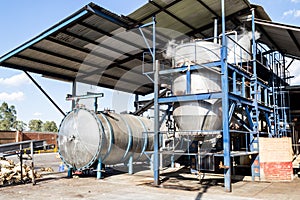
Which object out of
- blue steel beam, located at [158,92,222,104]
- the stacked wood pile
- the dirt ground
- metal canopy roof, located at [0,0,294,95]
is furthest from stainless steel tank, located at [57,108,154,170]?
metal canopy roof, located at [0,0,294,95]

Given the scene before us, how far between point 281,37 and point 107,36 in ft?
29.3

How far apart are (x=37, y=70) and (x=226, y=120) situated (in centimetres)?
1159

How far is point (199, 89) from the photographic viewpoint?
10.8 metres

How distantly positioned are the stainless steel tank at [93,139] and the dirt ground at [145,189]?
3.15 ft

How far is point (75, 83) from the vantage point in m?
18.3

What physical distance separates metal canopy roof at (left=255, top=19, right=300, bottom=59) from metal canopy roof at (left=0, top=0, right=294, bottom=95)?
78 cm

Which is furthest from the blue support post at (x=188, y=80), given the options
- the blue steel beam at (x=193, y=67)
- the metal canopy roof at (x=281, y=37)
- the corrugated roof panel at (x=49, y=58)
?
the corrugated roof panel at (x=49, y=58)

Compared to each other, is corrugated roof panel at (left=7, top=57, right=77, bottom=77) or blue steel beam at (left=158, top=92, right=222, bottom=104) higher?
corrugated roof panel at (left=7, top=57, right=77, bottom=77)

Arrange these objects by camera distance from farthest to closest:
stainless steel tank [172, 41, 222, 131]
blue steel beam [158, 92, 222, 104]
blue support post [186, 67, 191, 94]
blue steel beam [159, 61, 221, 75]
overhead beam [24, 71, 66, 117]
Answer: overhead beam [24, 71, 66, 117]
blue support post [186, 67, 191, 94]
stainless steel tank [172, 41, 222, 131]
blue steel beam [159, 61, 221, 75]
blue steel beam [158, 92, 222, 104]

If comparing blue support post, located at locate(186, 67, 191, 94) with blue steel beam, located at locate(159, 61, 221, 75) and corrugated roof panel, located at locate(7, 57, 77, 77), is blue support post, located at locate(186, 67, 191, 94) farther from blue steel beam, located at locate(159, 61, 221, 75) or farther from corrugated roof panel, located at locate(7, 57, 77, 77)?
corrugated roof panel, located at locate(7, 57, 77, 77)

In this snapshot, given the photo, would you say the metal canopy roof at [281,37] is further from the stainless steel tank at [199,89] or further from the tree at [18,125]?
the tree at [18,125]

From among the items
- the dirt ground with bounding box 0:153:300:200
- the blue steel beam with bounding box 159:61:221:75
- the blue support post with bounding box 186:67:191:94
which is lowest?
the dirt ground with bounding box 0:153:300:200

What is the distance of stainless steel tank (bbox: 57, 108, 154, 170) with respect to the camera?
39.3 feet

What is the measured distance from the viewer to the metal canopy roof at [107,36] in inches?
497
